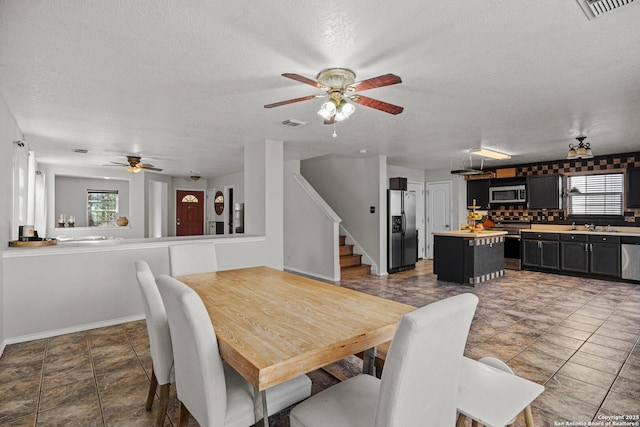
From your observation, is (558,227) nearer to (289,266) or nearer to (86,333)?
(289,266)

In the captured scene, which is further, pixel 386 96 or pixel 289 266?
pixel 289 266

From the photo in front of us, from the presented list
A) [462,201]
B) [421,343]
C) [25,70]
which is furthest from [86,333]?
[462,201]

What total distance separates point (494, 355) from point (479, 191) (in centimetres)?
590

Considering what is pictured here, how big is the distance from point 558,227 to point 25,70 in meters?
8.66

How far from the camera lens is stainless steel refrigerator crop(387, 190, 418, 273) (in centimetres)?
653

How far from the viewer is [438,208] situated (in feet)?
27.7

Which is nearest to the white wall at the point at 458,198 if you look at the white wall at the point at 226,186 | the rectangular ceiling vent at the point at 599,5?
the white wall at the point at 226,186

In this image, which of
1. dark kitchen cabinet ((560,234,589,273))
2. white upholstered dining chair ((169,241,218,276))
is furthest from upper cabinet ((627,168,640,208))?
white upholstered dining chair ((169,241,218,276))

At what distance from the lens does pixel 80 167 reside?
25.0ft

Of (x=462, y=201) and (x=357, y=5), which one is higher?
(x=357, y=5)

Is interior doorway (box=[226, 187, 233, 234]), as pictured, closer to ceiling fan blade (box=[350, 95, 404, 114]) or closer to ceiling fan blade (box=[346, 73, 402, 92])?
ceiling fan blade (box=[350, 95, 404, 114])

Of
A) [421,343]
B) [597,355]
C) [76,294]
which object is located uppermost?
[421,343]

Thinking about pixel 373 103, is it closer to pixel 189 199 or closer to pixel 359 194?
pixel 359 194

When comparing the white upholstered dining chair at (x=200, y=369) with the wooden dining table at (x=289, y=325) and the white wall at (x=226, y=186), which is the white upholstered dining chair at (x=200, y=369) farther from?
the white wall at (x=226, y=186)
